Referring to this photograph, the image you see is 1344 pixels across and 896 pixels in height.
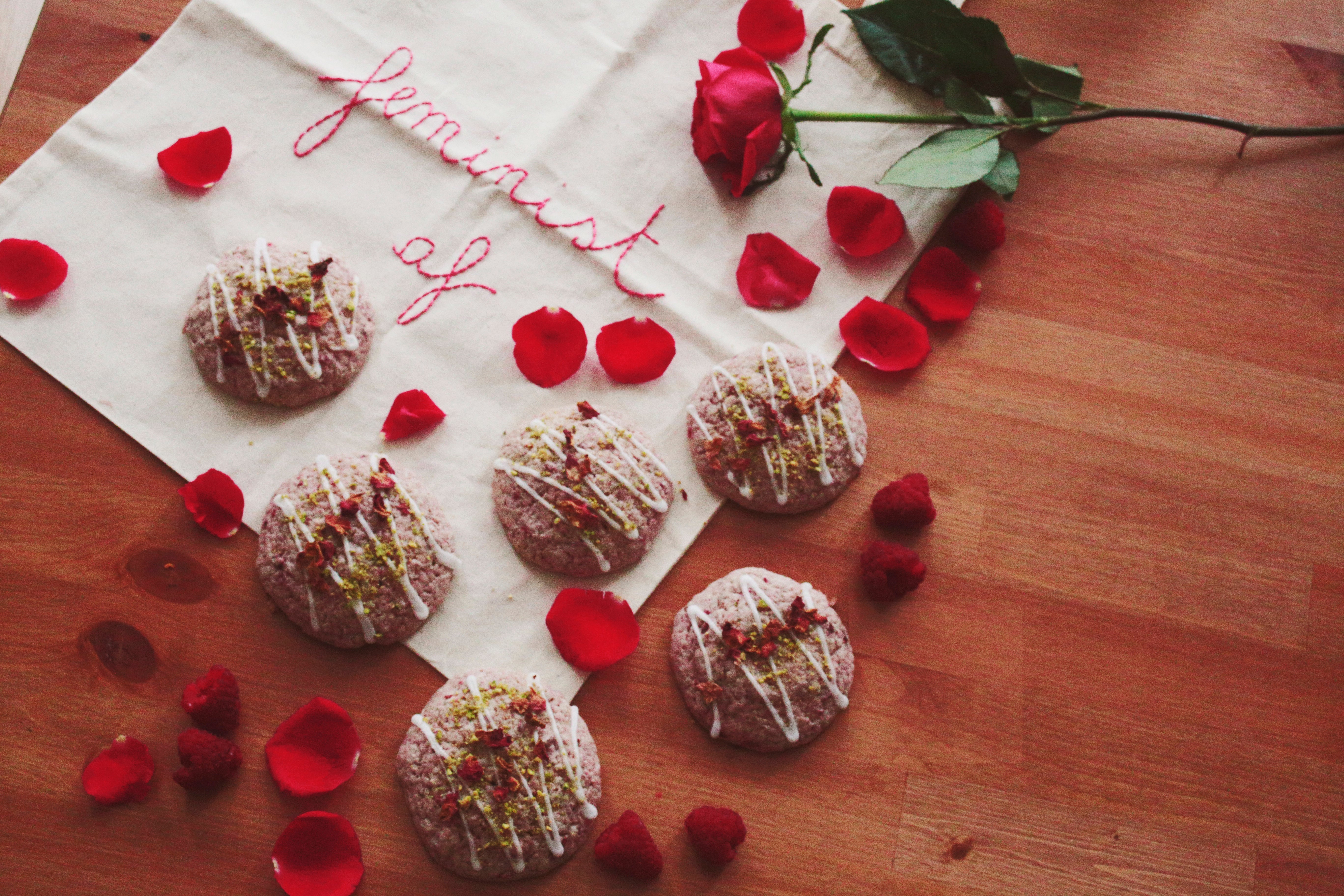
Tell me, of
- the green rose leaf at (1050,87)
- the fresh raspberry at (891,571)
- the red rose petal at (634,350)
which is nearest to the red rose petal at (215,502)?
the red rose petal at (634,350)

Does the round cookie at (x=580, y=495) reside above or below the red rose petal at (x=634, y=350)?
below

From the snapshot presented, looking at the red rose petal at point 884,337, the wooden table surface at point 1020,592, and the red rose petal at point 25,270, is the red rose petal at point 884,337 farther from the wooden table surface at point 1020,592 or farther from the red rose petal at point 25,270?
the red rose petal at point 25,270

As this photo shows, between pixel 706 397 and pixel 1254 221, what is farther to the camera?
pixel 1254 221

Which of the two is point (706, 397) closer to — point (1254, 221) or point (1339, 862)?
point (1254, 221)

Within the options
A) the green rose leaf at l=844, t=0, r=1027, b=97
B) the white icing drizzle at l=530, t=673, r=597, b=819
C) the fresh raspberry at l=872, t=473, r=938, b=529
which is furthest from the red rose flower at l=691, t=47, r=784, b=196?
the white icing drizzle at l=530, t=673, r=597, b=819

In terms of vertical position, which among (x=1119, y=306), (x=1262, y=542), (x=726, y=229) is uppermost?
(x=1119, y=306)

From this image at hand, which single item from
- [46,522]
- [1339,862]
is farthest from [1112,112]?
[46,522]
